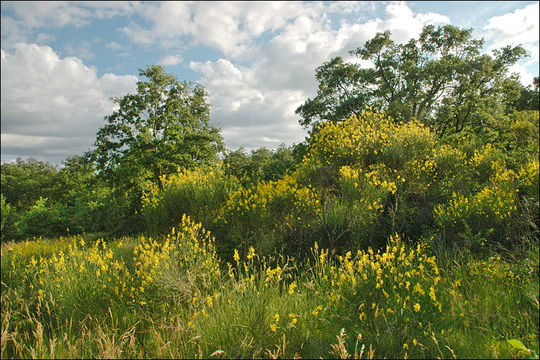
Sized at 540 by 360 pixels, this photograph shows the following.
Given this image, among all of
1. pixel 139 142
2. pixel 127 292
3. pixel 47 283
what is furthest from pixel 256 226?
pixel 139 142

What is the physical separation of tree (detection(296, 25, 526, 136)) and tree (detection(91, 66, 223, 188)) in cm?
713

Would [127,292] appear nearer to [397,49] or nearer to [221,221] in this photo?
[221,221]

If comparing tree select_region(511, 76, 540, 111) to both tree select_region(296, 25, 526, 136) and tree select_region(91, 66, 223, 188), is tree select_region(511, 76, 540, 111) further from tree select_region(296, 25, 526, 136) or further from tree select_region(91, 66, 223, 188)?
tree select_region(91, 66, 223, 188)

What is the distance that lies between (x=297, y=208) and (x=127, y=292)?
342 cm

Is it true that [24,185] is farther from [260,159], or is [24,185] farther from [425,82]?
[425,82]

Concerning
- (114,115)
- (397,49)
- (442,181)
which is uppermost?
(397,49)

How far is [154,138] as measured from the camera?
1805 cm

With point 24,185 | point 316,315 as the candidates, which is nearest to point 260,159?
point 24,185

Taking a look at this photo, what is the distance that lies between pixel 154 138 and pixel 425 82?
53.9 ft

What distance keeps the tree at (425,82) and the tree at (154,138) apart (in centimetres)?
713

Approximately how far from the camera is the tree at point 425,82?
17.2m

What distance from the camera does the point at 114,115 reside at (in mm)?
18938

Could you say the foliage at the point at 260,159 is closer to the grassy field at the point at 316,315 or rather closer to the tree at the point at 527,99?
the tree at the point at 527,99

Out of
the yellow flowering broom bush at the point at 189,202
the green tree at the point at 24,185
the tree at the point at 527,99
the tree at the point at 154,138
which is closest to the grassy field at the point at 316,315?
the yellow flowering broom bush at the point at 189,202
